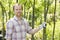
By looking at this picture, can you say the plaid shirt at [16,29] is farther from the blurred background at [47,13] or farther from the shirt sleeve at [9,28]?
the blurred background at [47,13]

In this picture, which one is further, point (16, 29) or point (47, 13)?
point (47, 13)

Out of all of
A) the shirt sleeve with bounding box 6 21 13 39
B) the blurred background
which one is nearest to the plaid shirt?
the shirt sleeve with bounding box 6 21 13 39

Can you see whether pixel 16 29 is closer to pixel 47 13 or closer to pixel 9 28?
pixel 9 28

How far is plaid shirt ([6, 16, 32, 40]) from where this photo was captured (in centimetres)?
173

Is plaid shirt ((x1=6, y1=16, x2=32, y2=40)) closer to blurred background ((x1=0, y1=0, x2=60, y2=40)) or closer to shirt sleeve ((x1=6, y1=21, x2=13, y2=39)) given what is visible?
shirt sleeve ((x1=6, y1=21, x2=13, y2=39))

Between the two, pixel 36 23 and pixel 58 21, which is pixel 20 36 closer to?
pixel 58 21

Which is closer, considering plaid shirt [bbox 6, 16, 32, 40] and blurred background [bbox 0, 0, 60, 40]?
plaid shirt [bbox 6, 16, 32, 40]

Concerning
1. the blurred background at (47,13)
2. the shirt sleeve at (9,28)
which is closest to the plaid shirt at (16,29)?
the shirt sleeve at (9,28)

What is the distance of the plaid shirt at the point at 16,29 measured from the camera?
5.68 feet

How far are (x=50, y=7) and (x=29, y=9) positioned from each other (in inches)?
24.9

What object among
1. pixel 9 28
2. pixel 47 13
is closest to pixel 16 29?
pixel 9 28

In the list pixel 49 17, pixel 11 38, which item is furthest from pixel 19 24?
pixel 49 17

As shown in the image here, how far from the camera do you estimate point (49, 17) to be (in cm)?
421

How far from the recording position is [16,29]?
1745mm
